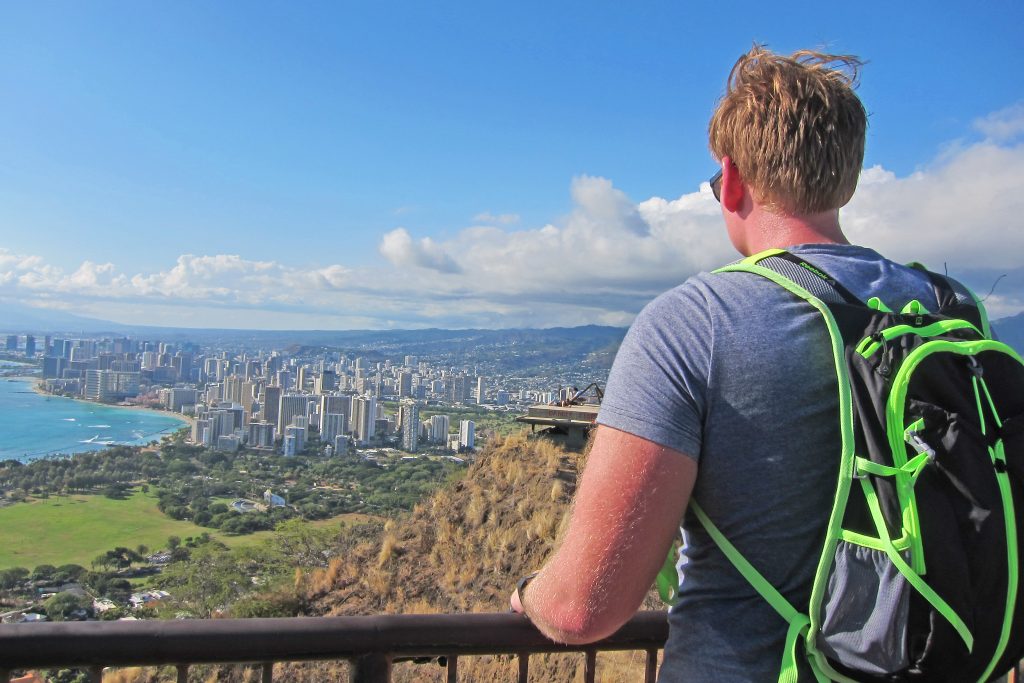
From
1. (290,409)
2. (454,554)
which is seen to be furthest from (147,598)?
(290,409)

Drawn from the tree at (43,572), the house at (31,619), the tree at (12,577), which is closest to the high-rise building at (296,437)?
the tree at (43,572)

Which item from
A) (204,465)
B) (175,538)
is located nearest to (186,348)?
(204,465)

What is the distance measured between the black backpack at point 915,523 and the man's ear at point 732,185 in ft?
1.10

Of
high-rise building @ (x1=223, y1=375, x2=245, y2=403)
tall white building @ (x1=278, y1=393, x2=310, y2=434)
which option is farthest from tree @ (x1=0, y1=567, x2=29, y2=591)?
high-rise building @ (x1=223, y1=375, x2=245, y2=403)

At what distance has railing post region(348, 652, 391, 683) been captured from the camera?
64.8 inches

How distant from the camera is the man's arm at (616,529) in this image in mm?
1066

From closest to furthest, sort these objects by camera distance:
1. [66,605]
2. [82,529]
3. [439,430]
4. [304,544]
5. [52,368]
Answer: [66,605] < [304,544] < [82,529] < [439,430] < [52,368]

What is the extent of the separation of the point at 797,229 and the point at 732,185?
0.49 feet

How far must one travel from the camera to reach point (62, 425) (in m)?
39.6

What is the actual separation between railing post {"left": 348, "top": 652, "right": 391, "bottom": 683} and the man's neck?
4.19 feet

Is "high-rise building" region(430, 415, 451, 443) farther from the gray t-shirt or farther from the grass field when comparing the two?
the gray t-shirt

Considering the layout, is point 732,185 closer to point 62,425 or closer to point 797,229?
point 797,229

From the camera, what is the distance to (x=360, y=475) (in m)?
28.8

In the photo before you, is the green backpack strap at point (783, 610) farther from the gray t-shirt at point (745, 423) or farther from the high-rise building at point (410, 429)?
the high-rise building at point (410, 429)
